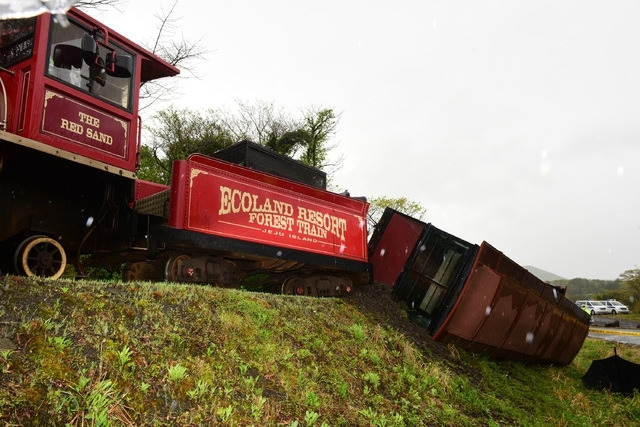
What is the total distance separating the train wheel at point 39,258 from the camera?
4934 millimetres

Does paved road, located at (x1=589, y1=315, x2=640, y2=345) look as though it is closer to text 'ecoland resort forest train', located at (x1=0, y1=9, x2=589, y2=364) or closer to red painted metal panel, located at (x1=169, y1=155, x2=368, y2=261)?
text 'ecoland resort forest train', located at (x1=0, y1=9, x2=589, y2=364)

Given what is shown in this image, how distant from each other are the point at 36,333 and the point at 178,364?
104cm

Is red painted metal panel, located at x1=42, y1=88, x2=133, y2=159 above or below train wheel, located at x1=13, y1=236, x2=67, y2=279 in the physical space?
above

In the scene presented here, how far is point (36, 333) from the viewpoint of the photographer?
3.25m

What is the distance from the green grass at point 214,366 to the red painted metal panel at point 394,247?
2.60 metres

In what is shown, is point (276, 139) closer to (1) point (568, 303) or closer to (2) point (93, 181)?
(1) point (568, 303)

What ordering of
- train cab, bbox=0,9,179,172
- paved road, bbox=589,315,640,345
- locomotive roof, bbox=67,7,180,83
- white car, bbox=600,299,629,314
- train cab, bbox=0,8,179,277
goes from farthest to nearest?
white car, bbox=600,299,629,314
paved road, bbox=589,315,640,345
locomotive roof, bbox=67,7,180,83
train cab, bbox=0,9,179,172
train cab, bbox=0,8,179,277

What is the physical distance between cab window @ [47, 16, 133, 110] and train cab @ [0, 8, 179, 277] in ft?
0.04

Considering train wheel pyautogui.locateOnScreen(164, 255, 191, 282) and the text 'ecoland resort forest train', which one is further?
train wheel pyautogui.locateOnScreen(164, 255, 191, 282)

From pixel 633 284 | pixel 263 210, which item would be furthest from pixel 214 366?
pixel 633 284

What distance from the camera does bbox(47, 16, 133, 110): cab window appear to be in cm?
536

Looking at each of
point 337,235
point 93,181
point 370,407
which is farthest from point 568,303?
point 93,181

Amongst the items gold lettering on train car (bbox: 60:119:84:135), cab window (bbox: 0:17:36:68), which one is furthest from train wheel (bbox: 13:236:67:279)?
cab window (bbox: 0:17:36:68)

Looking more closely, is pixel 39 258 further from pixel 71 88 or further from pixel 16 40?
pixel 16 40
